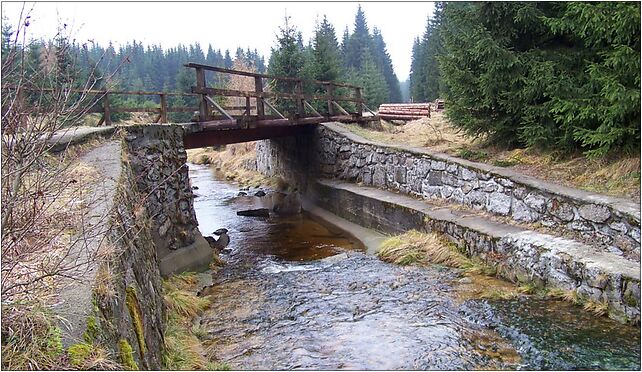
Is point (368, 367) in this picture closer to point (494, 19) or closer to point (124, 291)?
point (124, 291)

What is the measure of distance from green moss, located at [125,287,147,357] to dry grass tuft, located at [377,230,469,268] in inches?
218

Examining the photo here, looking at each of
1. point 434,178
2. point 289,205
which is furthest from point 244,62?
point 434,178

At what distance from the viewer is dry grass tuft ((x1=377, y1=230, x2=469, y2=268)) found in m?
8.45

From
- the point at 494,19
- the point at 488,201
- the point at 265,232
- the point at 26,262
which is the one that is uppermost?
the point at 494,19

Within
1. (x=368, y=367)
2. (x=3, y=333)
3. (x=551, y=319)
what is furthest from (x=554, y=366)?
(x=3, y=333)

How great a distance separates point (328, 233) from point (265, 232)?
1.72m

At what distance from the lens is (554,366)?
4801 mm

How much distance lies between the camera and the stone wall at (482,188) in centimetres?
648

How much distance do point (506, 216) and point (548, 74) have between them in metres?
2.47

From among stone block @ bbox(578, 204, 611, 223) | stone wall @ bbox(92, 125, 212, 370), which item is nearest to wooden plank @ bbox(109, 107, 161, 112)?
stone wall @ bbox(92, 125, 212, 370)

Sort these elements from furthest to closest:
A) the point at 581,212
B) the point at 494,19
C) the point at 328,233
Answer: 1. the point at 328,233
2. the point at 494,19
3. the point at 581,212

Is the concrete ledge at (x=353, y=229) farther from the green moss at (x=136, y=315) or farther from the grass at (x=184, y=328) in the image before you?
the green moss at (x=136, y=315)

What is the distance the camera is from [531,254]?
7.00m

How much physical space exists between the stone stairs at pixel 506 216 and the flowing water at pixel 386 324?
46cm
